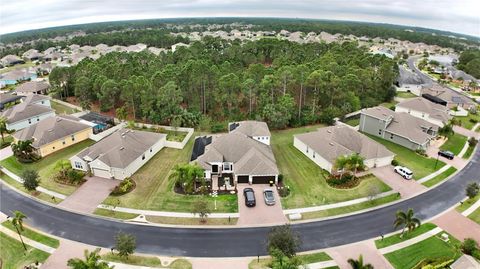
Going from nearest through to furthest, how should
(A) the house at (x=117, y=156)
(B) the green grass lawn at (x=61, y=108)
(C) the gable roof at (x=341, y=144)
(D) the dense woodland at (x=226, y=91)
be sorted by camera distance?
(A) the house at (x=117, y=156), (C) the gable roof at (x=341, y=144), (D) the dense woodland at (x=226, y=91), (B) the green grass lawn at (x=61, y=108)

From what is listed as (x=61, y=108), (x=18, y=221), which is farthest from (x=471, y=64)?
(x=18, y=221)

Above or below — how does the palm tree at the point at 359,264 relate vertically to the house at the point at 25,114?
below

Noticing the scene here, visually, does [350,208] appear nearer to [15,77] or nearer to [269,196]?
[269,196]

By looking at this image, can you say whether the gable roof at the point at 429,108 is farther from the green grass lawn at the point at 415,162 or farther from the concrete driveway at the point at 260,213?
the concrete driveway at the point at 260,213

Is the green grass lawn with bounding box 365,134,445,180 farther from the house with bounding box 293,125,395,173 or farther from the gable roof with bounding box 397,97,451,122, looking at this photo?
the gable roof with bounding box 397,97,451,122

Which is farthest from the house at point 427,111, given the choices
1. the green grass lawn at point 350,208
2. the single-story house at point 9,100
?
the single-story house at point 9,100

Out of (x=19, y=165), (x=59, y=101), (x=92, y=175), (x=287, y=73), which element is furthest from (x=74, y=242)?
(x=59, y=101)
